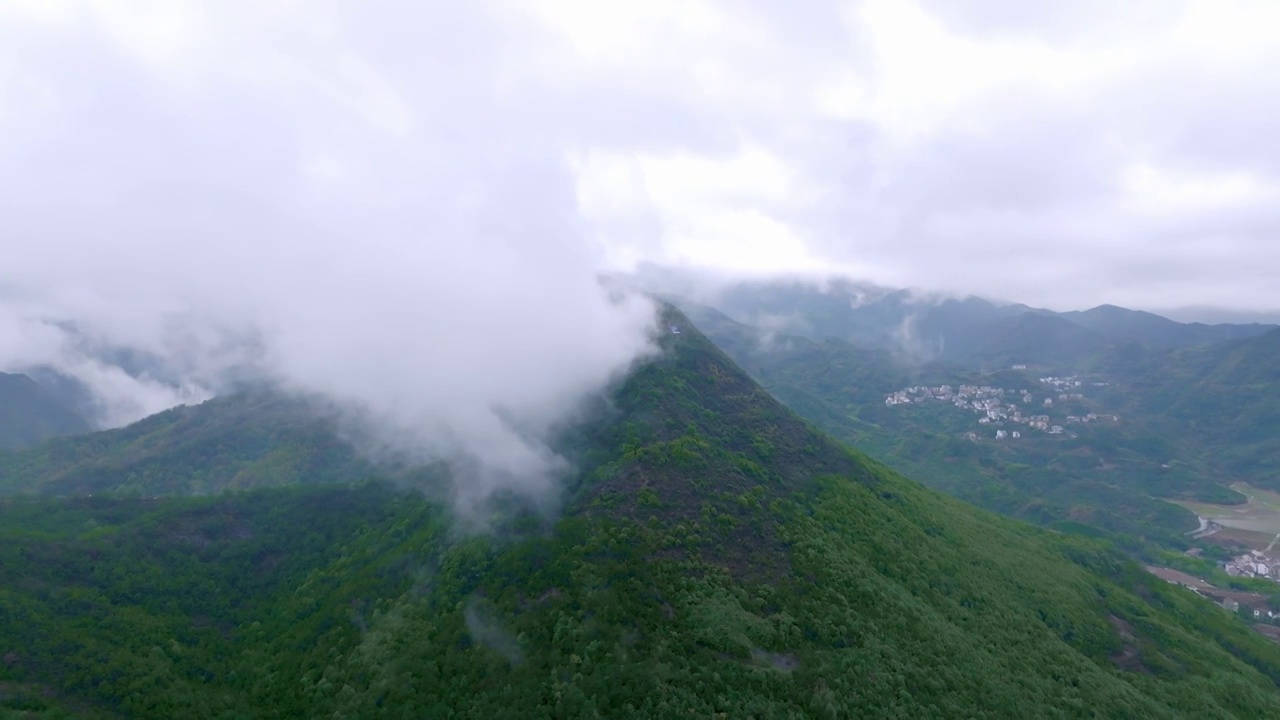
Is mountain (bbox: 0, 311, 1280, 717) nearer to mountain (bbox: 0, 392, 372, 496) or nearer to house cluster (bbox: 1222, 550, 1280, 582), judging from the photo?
mountain (bbox: 0, 392, 372, 496)

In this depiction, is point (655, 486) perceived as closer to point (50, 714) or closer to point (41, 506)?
point (50, 714)

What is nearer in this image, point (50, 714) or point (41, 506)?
point (50, 714)

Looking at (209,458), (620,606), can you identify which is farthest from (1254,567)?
(209,458)

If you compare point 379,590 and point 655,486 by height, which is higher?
point 655,486

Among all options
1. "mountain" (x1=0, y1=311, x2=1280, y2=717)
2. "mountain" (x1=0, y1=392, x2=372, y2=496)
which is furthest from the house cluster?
"mountain" (x1=0, y1=392, x2=372, y2=496)

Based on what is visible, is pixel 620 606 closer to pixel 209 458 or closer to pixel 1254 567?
pixel 209 458

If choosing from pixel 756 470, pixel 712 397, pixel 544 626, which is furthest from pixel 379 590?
pixel 712 397
